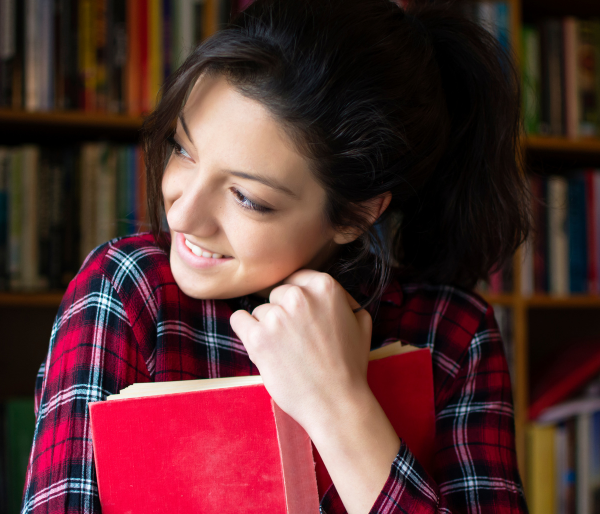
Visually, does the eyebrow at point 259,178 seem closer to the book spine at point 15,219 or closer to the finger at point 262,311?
the finger at point 262,311

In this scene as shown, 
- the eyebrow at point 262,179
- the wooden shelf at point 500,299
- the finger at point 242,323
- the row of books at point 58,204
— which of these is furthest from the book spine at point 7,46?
the wooden shelf at point 500,299

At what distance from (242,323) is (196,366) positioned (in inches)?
3.9

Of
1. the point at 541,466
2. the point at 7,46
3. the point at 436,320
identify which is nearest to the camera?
the point at 436,320

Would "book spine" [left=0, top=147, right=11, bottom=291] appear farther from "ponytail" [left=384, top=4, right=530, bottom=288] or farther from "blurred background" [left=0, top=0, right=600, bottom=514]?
"ponytail" [left=384, top=4, right=530, bottom=288]

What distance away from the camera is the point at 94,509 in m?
0.56

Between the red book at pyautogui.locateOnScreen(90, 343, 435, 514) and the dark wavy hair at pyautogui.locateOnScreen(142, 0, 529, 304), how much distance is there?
0.78 ft

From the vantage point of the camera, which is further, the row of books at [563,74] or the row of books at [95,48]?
the row of books at [563,74]

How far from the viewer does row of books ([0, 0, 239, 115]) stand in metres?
1.29

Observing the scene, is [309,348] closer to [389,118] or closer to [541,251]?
[389,118]

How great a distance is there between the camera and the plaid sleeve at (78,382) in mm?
559

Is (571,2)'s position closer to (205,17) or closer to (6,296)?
(205,17)

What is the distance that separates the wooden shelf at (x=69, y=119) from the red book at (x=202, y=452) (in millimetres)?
940

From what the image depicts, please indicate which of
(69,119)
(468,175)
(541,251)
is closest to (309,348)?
(468,175)

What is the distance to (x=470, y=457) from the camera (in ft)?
2.36
